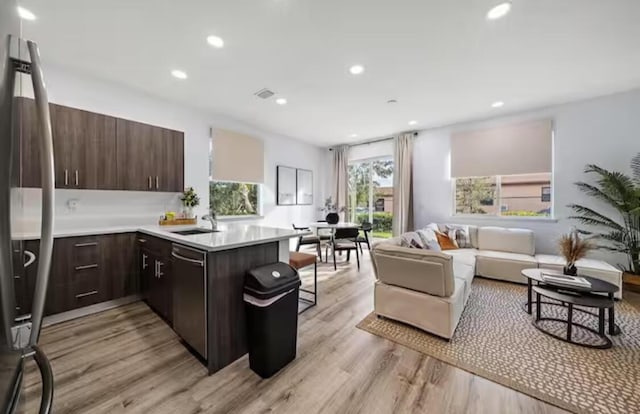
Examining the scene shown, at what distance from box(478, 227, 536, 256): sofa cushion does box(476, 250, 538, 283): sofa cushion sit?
13cm

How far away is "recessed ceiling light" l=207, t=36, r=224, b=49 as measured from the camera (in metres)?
2.41

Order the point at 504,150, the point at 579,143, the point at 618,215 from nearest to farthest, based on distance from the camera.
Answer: the point at 618,215, the point at 579,143, the point at 504,150

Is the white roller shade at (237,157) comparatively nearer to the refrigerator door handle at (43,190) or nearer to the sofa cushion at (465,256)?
the sofa cushion at (465,256)

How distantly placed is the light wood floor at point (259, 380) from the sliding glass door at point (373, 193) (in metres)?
4.33

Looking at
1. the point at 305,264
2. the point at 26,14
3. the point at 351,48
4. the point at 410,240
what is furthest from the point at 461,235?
the point at 26,14

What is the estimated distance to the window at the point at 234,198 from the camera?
4.62 m

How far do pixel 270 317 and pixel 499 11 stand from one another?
3.07 m

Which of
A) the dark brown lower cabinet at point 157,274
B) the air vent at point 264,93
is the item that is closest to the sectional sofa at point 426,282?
the dark brown lower cabinet at point 157,274

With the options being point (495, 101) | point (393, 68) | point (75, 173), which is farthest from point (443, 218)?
point (75, 173)

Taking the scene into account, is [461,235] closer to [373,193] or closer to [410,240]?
[410,240]

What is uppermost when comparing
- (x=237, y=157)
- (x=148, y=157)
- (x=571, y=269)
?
(x=237, y=157)

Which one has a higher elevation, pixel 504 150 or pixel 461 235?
pixel 504 150

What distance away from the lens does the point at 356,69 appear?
3.00 m

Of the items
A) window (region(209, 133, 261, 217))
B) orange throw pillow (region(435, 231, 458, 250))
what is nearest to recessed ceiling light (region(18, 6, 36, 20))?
window (region(209, 133, 261, 217))
